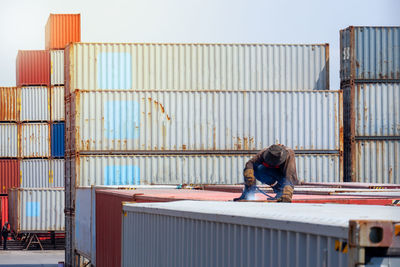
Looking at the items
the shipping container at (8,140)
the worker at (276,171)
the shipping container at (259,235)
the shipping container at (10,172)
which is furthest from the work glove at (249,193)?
the shipping container at (10,172)

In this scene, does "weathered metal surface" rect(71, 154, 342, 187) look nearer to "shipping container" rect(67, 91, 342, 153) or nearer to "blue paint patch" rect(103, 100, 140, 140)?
"shipping container" rect(67, 91, 342, 153)

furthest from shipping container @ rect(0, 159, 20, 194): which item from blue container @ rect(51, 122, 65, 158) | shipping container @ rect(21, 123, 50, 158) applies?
blue container @ rect(51, 122, 65, 158)

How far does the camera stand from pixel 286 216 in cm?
736

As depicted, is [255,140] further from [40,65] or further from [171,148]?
[40,65]

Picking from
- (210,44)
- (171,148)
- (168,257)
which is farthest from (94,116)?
(168,257)

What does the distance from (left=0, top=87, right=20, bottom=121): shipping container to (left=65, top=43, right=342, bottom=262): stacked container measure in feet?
77.1

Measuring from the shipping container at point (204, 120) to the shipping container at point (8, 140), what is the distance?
24057 mm

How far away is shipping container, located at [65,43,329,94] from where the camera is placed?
98.4 ft

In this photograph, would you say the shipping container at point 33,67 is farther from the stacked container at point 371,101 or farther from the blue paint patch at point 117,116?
the stacked container at point 371,101

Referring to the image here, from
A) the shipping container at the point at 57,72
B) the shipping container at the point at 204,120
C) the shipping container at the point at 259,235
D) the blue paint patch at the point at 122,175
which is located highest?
the shipping container at the point at 57,72

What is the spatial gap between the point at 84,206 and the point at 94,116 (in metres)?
4.61

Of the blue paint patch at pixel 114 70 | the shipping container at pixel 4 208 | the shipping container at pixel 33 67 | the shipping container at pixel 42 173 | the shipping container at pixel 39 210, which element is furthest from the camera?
the shipping container at pixel 4 208

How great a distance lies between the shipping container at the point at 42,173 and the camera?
51.7m

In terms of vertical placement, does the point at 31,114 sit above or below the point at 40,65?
below
